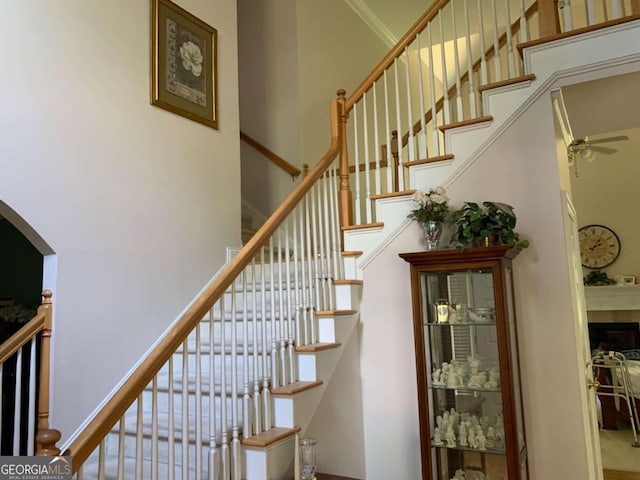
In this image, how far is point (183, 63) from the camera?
11.9ft

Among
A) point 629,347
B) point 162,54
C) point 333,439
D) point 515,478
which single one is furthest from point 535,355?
point 629,347

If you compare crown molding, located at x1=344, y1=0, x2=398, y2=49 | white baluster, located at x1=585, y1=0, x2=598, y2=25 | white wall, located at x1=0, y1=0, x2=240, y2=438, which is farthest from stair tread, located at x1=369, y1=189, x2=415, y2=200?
crown molding, located at x1=344, y1=0, x2=398, y2=49

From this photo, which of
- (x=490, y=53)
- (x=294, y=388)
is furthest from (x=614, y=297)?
(x=294, y=388)

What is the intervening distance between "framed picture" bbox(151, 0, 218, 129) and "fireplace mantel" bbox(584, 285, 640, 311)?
619 cm

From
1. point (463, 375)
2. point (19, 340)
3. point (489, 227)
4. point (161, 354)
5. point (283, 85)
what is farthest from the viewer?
point (283, 85)

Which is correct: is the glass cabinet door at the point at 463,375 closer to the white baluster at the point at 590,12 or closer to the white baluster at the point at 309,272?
the white baluster at the point at 309,272

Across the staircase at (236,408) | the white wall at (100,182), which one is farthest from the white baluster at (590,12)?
the white wall at (100,182)

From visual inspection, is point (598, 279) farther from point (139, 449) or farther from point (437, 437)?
point (139, 449)

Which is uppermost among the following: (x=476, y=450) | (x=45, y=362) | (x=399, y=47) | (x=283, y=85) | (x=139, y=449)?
(x=283, y=85)

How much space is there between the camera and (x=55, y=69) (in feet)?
9.15

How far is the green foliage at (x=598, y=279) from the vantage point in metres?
7.28

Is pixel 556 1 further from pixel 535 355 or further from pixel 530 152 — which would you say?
pixel 535 355

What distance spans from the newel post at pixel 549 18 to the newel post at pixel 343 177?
4.48 ft

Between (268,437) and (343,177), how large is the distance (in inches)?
76.8
